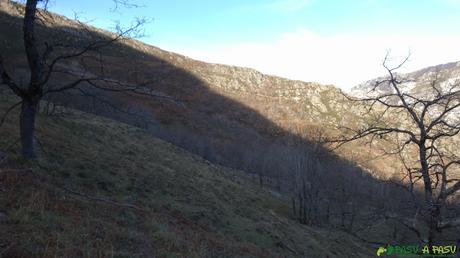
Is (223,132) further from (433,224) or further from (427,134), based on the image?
(433,224)

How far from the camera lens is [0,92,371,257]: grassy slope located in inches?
246

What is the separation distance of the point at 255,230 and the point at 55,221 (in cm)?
1251

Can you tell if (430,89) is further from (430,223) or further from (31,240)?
(31,240)

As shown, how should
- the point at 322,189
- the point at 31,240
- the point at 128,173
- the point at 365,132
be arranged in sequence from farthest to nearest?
the point at 322,189, the point at 128,173, the point at 365,132, the point at 31,240

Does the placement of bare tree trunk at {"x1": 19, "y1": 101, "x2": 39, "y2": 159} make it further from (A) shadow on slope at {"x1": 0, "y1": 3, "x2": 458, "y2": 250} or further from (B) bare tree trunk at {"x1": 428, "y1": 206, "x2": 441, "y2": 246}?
(B) bare tree trunk at {"x1": 428, "y1": 206, "x2": 441, "y2": 246}

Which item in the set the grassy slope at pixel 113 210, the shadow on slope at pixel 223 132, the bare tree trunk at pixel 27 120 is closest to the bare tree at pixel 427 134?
the grassy slope at pixel 113 210

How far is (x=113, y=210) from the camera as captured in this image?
973 cm

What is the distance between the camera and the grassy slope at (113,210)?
20.5ft

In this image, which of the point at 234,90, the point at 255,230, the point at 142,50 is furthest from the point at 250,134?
the point at 255,230

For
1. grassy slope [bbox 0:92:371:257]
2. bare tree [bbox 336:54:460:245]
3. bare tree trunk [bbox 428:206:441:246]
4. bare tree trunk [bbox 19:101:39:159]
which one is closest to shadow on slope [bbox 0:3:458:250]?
bare tree trunk [bbox 19:101:39:159]

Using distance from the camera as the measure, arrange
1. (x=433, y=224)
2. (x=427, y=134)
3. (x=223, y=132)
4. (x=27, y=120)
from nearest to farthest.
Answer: (x=433, y=224)
(x=427, y=134)
(x=27, y=120)
(x=223, y=132)

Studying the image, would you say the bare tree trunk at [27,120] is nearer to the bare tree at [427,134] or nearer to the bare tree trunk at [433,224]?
the bare tree at [427,134]

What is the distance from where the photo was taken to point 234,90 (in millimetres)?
148125

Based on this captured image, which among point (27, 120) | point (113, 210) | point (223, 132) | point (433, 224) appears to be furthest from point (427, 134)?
point (223, 132)
